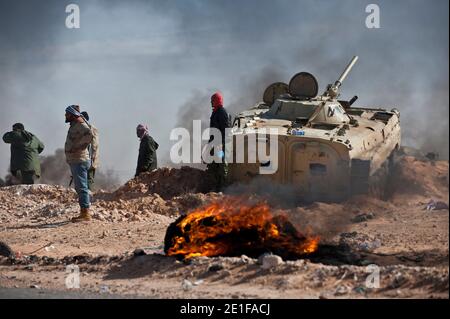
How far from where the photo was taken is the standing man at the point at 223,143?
16359mm

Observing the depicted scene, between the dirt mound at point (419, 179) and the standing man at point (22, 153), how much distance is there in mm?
6488

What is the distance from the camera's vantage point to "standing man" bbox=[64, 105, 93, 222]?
1416 cm

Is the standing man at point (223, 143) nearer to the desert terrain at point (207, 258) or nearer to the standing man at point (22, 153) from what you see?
the desert terrain at point (207, 258)

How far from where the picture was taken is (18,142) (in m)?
18.8

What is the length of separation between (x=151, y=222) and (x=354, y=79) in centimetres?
1637

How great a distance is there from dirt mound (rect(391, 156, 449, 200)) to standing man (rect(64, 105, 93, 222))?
451 centimetres

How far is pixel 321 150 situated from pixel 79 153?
379cm

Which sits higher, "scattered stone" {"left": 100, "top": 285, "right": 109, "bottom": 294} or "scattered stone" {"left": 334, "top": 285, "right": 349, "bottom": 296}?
"scattered stone" {"left": 334, "top": 285, "right": 349, "bottom": 296}

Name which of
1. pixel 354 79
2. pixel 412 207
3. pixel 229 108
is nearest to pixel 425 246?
pixel 412 207

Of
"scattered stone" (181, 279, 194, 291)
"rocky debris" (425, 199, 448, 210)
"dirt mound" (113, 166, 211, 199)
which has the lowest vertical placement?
"scattered stone" (181, 279, 194, 291)

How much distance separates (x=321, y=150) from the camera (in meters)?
16.0

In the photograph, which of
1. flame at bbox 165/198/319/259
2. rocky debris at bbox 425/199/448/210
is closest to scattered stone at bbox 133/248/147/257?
flame at bbox 165/198/319/259

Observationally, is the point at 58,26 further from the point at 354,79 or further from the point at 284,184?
the point at 284,184

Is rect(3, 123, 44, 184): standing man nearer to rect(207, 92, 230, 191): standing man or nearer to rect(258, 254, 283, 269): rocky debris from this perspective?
rect(207, 92, 230, 191): standing man
